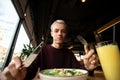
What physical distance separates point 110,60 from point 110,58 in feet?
0.04

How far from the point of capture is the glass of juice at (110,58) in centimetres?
88

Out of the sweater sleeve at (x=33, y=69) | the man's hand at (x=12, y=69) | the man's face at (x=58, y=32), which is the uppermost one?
the man's face at (x=58, y=32)

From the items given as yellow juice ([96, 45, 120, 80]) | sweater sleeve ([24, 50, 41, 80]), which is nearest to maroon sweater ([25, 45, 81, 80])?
sweater sleeve ([24, 50, 41, 80])

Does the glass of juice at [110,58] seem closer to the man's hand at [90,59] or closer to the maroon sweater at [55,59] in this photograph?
the man's hand at [90,59]

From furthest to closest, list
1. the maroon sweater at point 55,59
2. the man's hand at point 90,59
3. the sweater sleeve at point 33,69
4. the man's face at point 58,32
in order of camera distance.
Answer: the man's face at point 58,32
the maroon sweater at point 55,59
the sweater sleeve at point 33,69
the man's hand at point 90,59

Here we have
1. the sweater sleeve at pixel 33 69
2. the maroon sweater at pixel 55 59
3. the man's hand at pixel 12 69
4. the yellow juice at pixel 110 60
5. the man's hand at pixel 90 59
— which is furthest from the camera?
the maroon sweater at pixel 55 59

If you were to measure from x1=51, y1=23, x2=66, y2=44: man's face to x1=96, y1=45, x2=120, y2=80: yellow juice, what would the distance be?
3.04ft

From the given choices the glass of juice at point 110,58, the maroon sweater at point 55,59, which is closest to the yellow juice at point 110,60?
the glass of juice at point 110,58

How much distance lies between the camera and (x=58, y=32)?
1.87 meters

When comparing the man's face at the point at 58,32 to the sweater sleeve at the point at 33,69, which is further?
the man's face at the point at 58,32

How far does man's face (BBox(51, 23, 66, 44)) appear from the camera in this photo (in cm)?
185

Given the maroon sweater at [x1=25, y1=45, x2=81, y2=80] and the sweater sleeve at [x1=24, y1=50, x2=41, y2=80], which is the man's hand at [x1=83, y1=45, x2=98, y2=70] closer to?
the sweater sleeve at [x1=24, y1=50, x2=41, y2=80]

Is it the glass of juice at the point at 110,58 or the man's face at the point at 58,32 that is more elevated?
the man's face at the point at 58,32

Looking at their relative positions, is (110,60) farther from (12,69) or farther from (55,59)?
(55,59)
